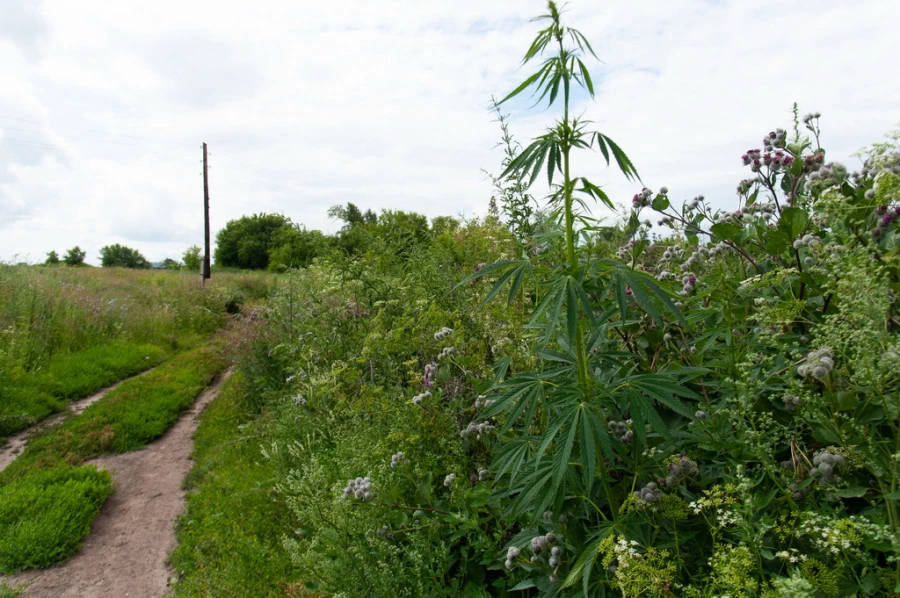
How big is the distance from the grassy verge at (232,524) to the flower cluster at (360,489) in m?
1.41

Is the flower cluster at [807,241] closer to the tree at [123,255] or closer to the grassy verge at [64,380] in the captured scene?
the grassy verge at [64,380]

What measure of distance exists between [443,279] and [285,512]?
2.25m

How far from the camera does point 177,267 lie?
33.1 metres

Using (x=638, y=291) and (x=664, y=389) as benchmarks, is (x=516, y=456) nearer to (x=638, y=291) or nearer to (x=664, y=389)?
(x=664, y=389)

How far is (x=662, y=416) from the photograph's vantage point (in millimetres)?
2102

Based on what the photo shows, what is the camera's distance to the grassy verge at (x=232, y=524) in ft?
12.5

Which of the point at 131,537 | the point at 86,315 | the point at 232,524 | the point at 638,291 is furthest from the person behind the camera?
the point at 86,315

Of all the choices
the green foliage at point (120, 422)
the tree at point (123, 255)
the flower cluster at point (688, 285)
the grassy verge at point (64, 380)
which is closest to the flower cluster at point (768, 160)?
the flower cluster at point (688, 285)

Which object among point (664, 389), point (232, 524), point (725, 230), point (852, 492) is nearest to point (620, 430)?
point (664, 389)

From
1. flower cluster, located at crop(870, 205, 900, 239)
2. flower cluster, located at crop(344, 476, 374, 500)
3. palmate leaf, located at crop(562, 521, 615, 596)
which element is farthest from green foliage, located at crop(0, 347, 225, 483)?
flower cluster, located at crop(870, 205, 900, 239)

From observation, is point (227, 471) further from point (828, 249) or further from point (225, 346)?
point (828, 249)

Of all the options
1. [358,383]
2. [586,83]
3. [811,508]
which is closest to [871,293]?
[811,508]

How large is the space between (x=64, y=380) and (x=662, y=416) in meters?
9.52

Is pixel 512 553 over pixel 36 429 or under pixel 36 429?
over
